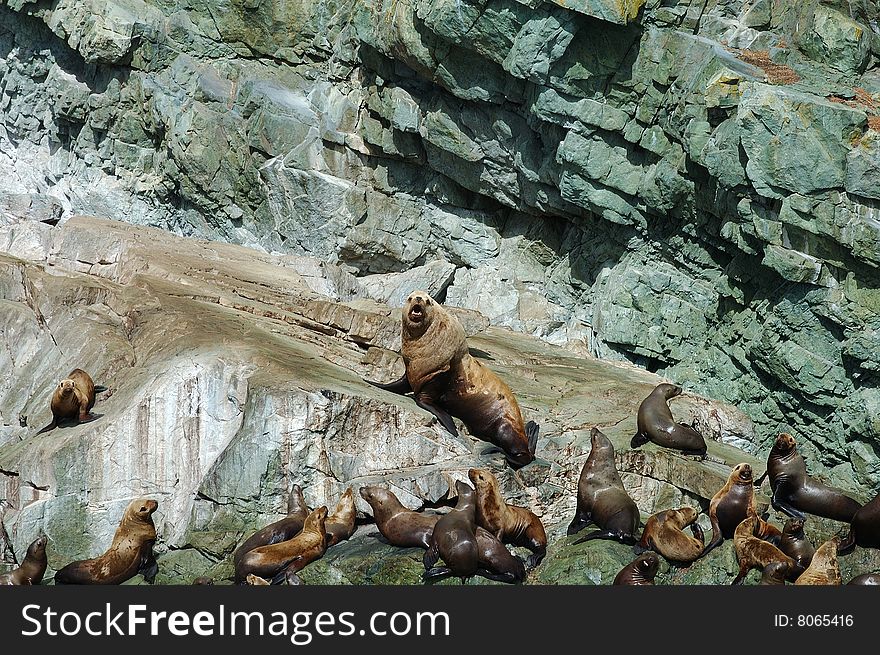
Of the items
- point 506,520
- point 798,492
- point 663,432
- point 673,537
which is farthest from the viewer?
point 663,432

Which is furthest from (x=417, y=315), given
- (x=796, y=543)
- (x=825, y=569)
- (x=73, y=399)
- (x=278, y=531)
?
(x=825, y=569)

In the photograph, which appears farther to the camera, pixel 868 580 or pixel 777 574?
pixel 777 574

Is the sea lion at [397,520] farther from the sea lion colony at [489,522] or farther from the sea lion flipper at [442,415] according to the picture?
the sea lion flipper at [442,415]

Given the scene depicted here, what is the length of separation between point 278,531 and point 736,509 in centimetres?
370

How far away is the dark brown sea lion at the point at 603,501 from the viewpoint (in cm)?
948

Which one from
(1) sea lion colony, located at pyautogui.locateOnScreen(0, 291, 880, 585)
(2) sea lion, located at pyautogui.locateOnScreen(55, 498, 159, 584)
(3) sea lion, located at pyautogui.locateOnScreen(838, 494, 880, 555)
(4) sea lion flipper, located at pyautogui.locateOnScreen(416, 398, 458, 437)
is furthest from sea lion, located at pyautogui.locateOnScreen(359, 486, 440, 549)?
(3) sea lion, located at pyautogui.locateOnScreen(838, 494, 880, 555)

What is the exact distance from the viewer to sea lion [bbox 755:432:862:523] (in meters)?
9.91

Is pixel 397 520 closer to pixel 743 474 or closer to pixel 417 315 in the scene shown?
pixel 417 315

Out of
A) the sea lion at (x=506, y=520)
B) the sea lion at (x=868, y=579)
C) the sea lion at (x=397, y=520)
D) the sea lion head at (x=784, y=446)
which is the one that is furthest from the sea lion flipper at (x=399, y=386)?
the sea lion at (x=868, y=579)

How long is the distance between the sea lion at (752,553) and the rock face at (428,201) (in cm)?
260

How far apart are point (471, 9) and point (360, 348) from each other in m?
9.64

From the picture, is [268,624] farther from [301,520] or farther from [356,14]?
[356,14]

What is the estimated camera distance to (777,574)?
28.5 ft

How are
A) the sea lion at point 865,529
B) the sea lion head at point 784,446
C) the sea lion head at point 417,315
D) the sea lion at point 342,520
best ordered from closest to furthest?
1. the sea lion at point 865,529
2. the sea lion at point 342,520
3. the sea lion head at point 784,446
4. the sea lion head at point 417,315
